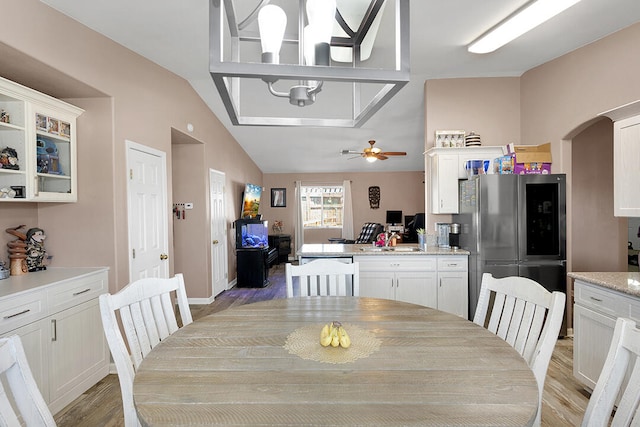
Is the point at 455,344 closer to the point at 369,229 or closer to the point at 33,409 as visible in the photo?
the point at 33,409

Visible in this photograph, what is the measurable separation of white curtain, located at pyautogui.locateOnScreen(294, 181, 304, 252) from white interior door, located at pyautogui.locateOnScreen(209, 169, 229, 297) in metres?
3.27

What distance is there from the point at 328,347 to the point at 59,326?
203 cm

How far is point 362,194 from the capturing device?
8773 millimetres

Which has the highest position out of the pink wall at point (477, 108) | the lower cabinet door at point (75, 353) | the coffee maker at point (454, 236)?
the pink wall at point (477, 108)

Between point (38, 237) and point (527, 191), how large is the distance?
4283mm

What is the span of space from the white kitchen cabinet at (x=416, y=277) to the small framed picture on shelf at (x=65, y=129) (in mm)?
2731

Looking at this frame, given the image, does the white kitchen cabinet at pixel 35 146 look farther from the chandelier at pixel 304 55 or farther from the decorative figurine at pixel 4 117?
the chandelier at pixel 304 55

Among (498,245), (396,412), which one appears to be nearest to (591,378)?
(498,245)

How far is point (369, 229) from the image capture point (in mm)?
7715

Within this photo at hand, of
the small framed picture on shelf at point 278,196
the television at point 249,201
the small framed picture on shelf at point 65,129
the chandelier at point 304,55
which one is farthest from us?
the small framed picture on shelf at point 278,196

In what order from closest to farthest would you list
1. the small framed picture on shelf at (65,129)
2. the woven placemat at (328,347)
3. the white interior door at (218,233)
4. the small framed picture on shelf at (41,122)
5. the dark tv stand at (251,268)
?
the woven placemat at (328,347), the small framed picture on shelf at (41,122), the small framed picture on shelf at (65,129), the white interior door at (218,233), the dark tv stand at (251,268)

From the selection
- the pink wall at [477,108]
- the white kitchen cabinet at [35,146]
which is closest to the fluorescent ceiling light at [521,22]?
the pink wall at [477,108]

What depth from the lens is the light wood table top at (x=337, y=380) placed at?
878 mm

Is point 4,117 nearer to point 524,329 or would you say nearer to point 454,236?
point 524,329
